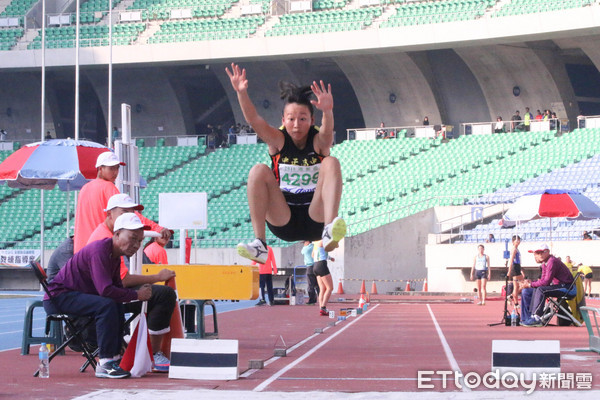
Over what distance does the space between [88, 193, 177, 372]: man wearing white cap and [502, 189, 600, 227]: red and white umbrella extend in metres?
12.4

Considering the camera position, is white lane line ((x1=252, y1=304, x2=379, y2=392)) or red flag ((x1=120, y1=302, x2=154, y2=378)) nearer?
white lane line ((x1=252, y1=304, x2=379, y2=392))

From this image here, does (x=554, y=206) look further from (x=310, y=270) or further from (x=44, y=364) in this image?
(x=44, y=364)

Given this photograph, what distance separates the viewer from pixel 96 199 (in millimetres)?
9117

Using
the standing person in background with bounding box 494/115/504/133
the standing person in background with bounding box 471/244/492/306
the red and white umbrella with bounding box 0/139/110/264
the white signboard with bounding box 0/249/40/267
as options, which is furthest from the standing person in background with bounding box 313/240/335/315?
the standing person in background with bounding box 494/115/504/133

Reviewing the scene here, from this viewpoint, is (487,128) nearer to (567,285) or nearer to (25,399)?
(567,285)

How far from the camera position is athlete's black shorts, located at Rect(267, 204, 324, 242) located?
8781 millimetres

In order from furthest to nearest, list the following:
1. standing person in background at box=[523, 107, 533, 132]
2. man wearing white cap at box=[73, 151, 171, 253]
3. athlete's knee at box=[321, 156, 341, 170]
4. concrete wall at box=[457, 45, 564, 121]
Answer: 1. concrete wall at box=[457, 45, 564, 121]
2. standing person in background at box=[523, 107, 533, 132]
3. man wearing white cap at box=[73, 151, 171, 253]
4. athlete's knee at box=[321, 156, 341, 170]

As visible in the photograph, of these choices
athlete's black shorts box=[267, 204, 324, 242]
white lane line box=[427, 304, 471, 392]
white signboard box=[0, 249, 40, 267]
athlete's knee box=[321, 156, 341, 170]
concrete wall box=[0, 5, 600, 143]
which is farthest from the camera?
concrete wall box=[0, 5, 600, 143]

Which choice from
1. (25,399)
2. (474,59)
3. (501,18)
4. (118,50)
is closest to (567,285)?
(25,399)

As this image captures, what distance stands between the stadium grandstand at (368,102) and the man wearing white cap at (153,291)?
803 inches

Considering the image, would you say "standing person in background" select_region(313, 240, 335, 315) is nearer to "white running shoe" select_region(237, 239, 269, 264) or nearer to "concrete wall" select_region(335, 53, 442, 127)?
"white running shoe" select_region(237, 239, 269, 264)

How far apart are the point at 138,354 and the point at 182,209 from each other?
4977 millimetres

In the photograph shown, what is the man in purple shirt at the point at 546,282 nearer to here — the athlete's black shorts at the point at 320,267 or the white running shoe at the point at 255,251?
the athlete's black shorts at the point at 320,267

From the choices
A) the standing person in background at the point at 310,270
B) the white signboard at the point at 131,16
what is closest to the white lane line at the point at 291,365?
the standing person in background at the point at 310,270
